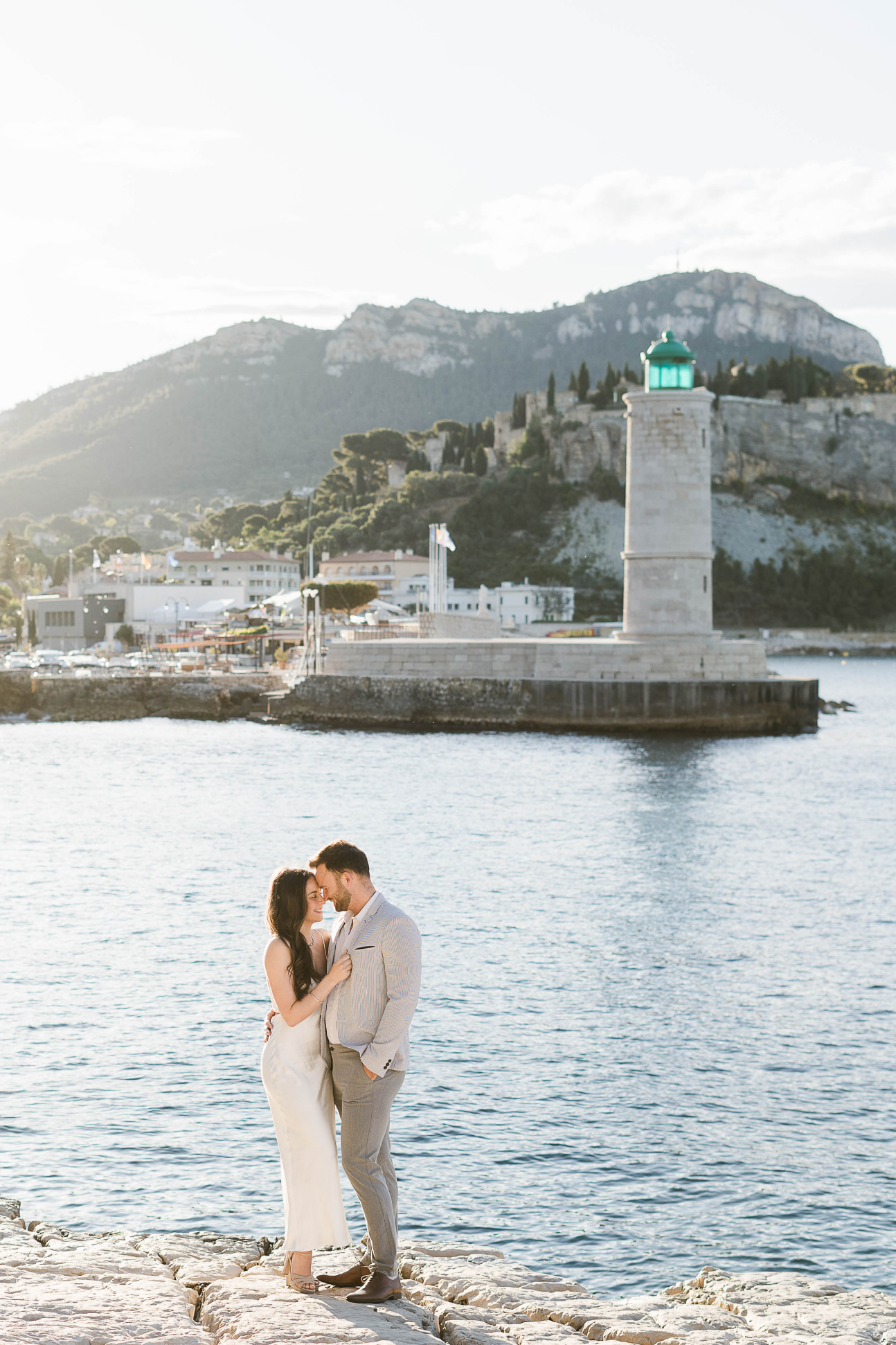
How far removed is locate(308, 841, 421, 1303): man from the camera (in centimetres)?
582

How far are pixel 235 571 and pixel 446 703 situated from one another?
218ft

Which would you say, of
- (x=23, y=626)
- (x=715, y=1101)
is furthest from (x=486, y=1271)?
(x=23, y=626)

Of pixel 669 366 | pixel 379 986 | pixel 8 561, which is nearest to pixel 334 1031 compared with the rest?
pixel 379 986

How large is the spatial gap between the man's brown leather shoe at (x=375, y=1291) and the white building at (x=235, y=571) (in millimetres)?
99532

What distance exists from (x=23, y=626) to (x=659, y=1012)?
9179 cm

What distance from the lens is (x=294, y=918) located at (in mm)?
5809

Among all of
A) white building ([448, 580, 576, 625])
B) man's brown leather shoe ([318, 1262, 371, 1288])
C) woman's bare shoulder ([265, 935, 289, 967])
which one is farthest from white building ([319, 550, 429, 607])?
woman's bare shoulder ([265, 935, 289, 967])

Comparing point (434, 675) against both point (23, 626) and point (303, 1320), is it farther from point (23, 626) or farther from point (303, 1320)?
point (23, 626)

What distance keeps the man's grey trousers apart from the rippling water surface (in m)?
2.87

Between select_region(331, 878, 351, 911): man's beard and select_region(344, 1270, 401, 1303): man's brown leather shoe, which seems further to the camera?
select_region(344, 1270, 401, 1303): man's brown leather shoe

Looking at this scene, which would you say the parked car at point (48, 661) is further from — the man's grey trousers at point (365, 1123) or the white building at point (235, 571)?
the man's grey trousers at point (365, 1123)

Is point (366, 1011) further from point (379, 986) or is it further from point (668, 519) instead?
point (668, 519)

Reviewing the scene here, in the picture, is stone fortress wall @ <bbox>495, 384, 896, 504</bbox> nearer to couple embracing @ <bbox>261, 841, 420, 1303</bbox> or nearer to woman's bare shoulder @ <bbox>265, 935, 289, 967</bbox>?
couple embracing @ <bbox>261, 841, 420, 1303</bbox>

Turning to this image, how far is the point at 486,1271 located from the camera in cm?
736
